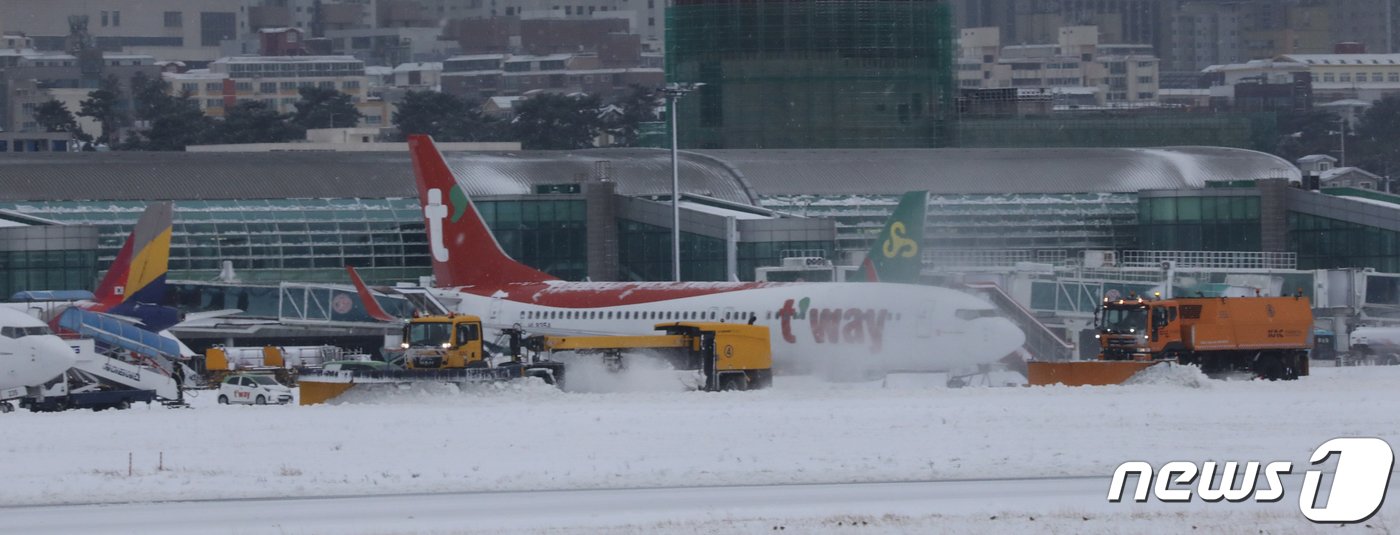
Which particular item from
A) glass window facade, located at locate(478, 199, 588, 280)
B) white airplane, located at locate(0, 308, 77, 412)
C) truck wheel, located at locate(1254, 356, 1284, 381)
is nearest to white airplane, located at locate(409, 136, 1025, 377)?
truck wheel, located at locate(1254, 356, 1284, 381)

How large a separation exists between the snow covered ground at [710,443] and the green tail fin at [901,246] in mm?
17463

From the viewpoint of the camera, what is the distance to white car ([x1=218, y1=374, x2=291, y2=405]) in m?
60.3

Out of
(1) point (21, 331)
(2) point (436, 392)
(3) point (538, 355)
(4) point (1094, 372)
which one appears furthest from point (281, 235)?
(4) point (1094, 372)

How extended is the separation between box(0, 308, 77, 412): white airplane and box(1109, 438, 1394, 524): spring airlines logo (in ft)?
80.7

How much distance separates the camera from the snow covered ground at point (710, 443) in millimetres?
30734

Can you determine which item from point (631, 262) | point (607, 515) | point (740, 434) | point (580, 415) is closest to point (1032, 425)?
point (740, 434)

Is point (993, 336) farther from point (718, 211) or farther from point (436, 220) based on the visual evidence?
point (718, 211)

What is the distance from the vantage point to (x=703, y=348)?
51.2m

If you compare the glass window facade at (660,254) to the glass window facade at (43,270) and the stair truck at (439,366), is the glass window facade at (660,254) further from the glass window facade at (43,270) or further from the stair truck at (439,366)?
the stair truck at (439,366)

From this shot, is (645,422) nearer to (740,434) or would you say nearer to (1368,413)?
(740,434)

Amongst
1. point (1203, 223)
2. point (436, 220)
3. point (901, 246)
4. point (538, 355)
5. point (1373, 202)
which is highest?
point (436, 220)

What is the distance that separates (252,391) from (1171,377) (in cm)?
2582

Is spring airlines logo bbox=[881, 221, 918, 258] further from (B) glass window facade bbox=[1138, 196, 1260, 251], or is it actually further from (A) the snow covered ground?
(B) glass window facade bbox=[1138, 196, 1260, 251]

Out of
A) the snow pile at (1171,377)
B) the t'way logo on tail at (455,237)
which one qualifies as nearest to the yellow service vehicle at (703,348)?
the snow pile at (1171,377)
